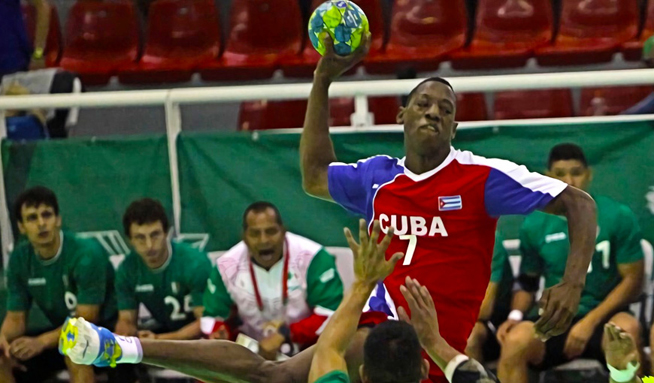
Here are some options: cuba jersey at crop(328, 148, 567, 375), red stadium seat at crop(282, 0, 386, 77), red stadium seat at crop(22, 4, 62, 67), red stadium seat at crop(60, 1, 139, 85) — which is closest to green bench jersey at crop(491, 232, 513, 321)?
cuba jersey at crop(328, 148, 567, 375)

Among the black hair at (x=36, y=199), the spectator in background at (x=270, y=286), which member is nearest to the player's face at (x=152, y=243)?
the spectator in background at (x=270, y=286)

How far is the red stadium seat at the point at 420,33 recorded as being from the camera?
8.93m

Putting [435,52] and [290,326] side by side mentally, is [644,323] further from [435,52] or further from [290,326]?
[435,52]

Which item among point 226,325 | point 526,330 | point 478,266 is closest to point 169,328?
point 226,325

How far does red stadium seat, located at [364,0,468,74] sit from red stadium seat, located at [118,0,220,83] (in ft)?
5.38

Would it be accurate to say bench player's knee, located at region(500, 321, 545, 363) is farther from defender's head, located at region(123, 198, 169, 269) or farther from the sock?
the sock

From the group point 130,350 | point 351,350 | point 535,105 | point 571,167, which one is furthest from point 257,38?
point 351,350

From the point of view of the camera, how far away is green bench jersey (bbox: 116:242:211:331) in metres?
6.55

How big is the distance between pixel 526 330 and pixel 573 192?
190cm

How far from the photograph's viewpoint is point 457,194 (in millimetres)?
→ 4520

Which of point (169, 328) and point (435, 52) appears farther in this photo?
point (435, 52)

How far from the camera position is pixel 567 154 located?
6148 mm

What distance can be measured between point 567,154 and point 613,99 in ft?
7.32

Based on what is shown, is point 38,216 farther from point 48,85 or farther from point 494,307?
point 494,307
